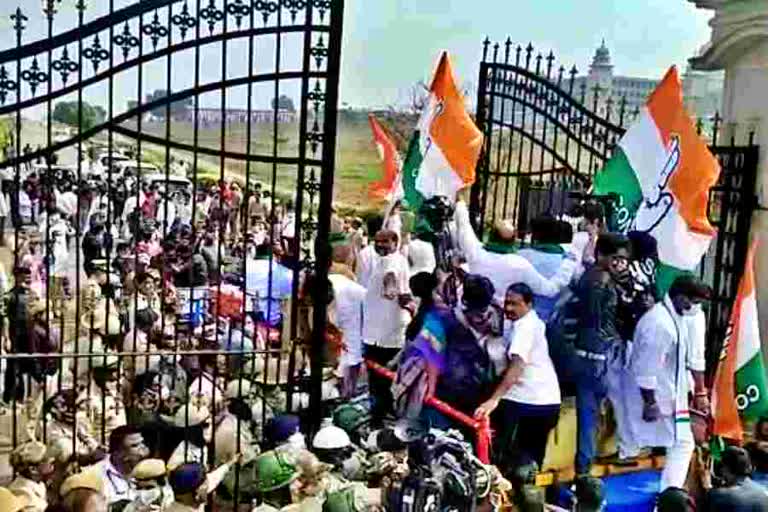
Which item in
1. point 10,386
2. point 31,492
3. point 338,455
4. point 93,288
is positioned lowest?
point 10,386

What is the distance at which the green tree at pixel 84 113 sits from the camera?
5361 millimetres

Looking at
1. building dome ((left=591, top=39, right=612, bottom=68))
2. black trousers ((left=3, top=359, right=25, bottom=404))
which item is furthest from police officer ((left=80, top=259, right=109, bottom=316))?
building dome ((left=591, top=39, right=612, bottom=68))

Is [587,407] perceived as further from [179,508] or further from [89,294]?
[89,294]

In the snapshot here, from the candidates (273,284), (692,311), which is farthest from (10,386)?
(692,311)

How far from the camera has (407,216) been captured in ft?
26.6

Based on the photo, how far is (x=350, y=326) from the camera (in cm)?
712

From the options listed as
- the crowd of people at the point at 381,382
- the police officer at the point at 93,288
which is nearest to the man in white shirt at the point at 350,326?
the crowd of people at the point at 381,382

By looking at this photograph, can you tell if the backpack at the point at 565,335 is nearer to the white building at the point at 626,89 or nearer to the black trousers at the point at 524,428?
the black trousers at the point at 524,428

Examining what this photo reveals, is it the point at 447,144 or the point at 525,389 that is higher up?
the point at 447,144

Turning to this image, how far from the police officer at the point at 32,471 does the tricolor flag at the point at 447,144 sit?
3.41m

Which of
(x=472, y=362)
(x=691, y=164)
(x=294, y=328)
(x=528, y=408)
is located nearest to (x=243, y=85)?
(x=294, y=328)

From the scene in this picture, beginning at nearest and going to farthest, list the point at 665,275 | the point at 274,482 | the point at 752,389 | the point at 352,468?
the point at 274,482
the point at 352,468
the point at 752,389
the point at 665,275

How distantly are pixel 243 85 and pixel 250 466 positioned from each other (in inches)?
74.7

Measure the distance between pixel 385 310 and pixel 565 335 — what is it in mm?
1500
